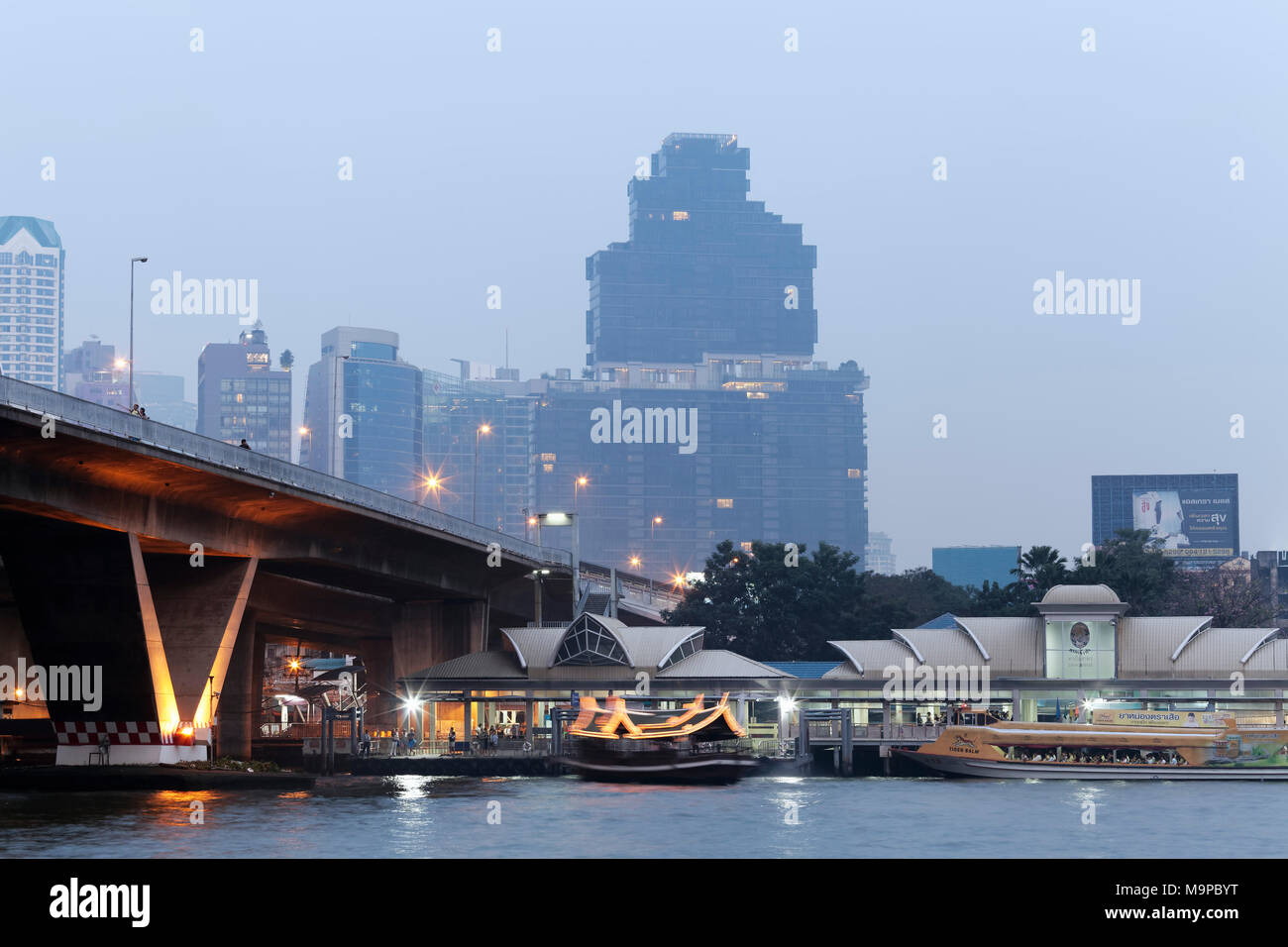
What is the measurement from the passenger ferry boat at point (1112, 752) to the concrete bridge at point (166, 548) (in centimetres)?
3405

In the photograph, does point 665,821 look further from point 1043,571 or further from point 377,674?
point 1043,571

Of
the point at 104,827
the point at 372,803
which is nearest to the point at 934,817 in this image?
the point at 372,803

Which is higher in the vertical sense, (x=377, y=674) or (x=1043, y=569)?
(x=1043, y=569)

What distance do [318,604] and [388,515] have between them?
32.4 metres

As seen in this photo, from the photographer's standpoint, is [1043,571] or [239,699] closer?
[239,699]

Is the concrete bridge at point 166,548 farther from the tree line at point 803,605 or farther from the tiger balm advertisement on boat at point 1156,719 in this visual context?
the tree line at point 803,605

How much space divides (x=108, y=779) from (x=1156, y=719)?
5649cm

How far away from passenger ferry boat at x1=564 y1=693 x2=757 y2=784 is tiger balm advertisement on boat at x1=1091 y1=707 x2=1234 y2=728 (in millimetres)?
20487

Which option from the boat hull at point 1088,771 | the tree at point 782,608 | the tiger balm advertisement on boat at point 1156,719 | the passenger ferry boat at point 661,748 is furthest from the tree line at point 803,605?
the passenger ferry boat at point 661,748

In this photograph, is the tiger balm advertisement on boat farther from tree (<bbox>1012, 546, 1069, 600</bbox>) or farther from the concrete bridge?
tree (<bbox>1012, 546, 1069, 600</bbox>)

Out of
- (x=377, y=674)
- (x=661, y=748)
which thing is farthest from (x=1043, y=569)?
(x=661, y=748)

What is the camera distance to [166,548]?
82.9 meters

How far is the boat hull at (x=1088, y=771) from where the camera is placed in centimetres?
9362

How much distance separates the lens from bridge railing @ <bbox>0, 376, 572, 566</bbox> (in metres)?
64.4
